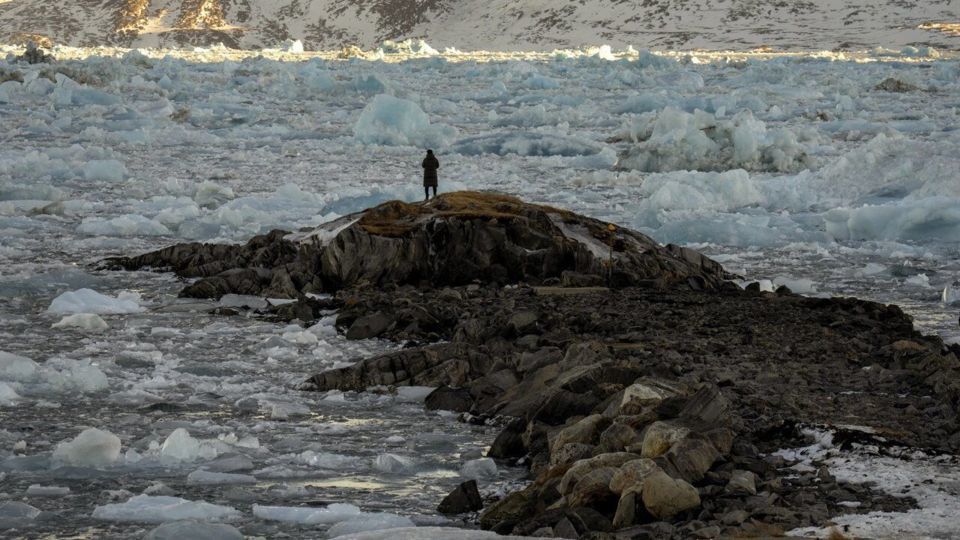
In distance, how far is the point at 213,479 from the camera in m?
5.91

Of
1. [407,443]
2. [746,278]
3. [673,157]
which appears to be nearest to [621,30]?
[673,157]

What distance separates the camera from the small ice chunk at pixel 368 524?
5.12 m

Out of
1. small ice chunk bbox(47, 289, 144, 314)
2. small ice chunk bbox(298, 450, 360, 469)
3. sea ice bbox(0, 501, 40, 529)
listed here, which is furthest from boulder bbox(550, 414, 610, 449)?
small ice chunk bbox(47, 289, 144, 314)

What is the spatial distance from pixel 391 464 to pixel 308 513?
853 mm

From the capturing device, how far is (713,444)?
5688 mm

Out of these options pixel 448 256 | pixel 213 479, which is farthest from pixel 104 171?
pixel 213 479

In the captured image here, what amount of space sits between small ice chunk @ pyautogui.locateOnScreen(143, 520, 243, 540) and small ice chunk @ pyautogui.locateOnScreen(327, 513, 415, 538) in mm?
375

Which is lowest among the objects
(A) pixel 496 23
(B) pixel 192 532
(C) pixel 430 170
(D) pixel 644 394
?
(B) pixel 192 532

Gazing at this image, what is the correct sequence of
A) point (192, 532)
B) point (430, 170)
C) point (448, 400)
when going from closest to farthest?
point (192, 532) → point (448, 400) → point (430, 170)

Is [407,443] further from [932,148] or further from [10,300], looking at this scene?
[932,148]

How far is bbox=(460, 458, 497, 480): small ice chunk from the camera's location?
6066mm

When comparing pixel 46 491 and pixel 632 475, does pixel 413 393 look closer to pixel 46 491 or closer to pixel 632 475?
pixel 46 491

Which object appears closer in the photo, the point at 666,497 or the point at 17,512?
the point at 666,497

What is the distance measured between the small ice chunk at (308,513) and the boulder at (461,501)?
1.20 feet
